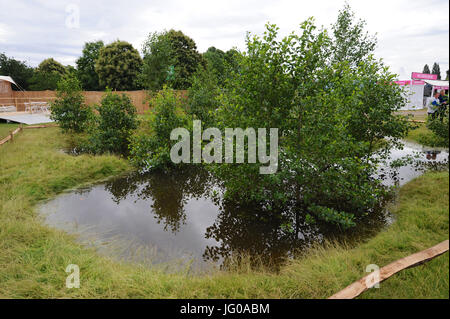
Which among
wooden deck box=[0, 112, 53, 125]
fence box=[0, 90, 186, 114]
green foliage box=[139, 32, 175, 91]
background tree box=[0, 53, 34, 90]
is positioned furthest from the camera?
background tree box=[0, 53, 34, 90]

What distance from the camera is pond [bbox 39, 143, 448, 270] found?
5.20 metres

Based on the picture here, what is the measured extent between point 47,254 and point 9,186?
14.6 feet

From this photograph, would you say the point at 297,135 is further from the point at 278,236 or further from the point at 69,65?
the point at 69,65

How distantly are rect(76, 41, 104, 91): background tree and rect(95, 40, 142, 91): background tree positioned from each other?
4.52 meters

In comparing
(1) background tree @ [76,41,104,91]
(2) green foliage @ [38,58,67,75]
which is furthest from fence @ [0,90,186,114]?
(2) green foliage @ [38,58,67,75]

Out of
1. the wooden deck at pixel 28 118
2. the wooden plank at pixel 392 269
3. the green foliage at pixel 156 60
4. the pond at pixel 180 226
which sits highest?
the green foliage at pixel 156 60

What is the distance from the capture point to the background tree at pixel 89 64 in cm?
4012

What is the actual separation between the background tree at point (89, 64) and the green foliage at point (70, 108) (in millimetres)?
26150

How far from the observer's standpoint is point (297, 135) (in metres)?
6.09

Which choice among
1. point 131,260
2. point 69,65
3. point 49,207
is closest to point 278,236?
point 131,260

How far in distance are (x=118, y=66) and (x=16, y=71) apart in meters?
11.5

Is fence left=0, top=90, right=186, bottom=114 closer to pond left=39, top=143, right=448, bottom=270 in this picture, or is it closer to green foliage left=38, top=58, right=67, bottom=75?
green foliage left=38, top=58, right=67, bottom=75

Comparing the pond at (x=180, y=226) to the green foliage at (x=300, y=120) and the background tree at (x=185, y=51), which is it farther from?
the background tree at (x=185, y=51)

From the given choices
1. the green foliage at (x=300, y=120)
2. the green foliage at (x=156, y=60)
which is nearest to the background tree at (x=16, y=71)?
the green foliage at (x=156, y=60)
